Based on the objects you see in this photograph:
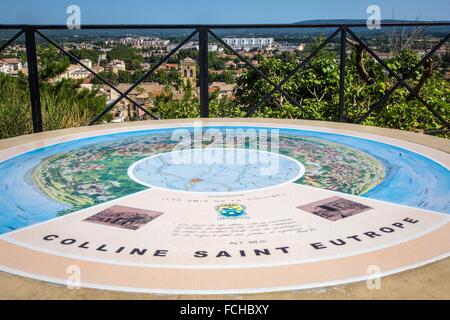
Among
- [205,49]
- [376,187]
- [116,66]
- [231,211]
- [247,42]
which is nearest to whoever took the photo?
[231,211]

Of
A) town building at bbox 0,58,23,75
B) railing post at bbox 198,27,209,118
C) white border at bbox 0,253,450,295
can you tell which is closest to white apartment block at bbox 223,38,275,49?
railing post at bbox 198,27,209,118

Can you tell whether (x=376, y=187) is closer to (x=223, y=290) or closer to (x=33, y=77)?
(x=223, y=290)

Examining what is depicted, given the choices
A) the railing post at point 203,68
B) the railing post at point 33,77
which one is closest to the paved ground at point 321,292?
the railing post at point 33,77

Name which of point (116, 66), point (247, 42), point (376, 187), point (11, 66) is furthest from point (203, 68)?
point (11, 66)

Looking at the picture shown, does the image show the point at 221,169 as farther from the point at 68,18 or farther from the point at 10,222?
the point at 68,18

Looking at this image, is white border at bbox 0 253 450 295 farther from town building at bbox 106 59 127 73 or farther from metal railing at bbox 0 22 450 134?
town building at bbox 106 59 127 73

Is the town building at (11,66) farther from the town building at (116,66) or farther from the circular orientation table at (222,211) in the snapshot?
the circular orientation table at (222,211)

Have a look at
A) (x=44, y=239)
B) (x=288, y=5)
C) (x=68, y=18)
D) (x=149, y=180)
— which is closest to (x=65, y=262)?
(x=44, y=239)
